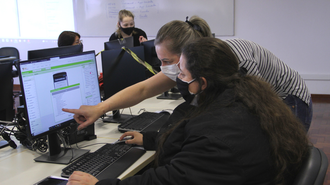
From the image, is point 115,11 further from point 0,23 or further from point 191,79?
point 191,79

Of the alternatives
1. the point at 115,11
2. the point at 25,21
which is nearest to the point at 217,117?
the point at 115,11

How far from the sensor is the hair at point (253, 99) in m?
0.89

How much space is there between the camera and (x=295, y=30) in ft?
15.5

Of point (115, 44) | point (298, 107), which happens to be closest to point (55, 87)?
point (115, 44)

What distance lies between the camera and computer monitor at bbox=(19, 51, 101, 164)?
1.20 m

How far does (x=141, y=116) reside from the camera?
191 cm

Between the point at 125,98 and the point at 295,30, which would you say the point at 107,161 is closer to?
the point at 125,98

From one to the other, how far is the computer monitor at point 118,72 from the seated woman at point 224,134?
3.05ft

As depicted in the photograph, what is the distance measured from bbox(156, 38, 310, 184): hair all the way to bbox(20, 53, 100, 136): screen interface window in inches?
22.8

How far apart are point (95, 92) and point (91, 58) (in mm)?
188

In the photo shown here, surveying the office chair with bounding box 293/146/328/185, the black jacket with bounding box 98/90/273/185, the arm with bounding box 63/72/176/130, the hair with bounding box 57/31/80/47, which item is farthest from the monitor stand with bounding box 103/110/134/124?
the hair with bounding box 57/31/80/47

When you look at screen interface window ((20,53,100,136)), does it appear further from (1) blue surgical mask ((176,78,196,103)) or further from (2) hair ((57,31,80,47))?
(2) hair ((57,31,80,47))

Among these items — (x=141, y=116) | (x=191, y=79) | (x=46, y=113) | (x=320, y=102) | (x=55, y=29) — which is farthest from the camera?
(x=55, y=29)

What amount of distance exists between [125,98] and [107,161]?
0.47 m
